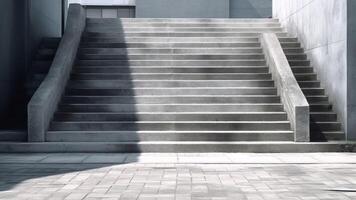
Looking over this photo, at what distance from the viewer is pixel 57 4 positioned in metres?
20.2

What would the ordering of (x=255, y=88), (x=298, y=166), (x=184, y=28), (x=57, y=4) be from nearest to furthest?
(x=298, y=166) → (x=255, y=88) → (x=184, y=28) → (x=57, y=4)

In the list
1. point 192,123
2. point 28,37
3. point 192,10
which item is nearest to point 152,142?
point 192,123

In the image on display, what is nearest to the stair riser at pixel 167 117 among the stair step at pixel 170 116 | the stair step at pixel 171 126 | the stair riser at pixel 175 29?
the stair step at pixel 170 116

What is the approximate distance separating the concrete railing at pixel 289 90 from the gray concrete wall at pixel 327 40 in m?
1.01

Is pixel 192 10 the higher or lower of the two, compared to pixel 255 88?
higher

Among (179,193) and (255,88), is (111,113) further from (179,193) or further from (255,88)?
(179,193)

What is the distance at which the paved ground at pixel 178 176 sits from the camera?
22.9 feet

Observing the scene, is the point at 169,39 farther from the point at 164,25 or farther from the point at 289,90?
the point at 289,90

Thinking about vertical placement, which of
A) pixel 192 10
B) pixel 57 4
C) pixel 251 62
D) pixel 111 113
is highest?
pixel 192 10

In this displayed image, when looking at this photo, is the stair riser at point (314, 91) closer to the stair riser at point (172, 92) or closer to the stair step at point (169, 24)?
the stair riser at point (172, 92)

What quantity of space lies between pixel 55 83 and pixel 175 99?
9.99 ft

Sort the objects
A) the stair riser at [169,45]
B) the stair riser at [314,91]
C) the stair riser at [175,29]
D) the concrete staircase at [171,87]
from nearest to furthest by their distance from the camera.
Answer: the concrete staircase at [171,87] < the stair riser at [314,91] < the stair riser at [169,45] < the stair riser at [175,29]

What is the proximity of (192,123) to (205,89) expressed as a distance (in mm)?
1870

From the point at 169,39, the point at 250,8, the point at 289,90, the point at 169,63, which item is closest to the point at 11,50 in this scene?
the point at 169,63
